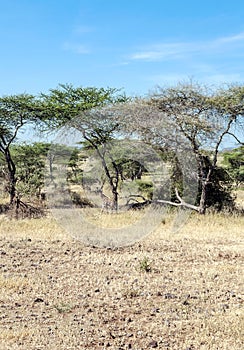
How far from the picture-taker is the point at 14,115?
12.8 meters

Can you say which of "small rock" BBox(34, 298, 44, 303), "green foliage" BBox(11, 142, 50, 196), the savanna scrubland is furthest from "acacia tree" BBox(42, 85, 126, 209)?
"small rock" BBox(34, 298, 44, 303)

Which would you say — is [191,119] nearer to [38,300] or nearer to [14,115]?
[14,115]

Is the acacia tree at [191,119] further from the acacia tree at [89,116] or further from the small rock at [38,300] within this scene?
the small rock at [38,300]

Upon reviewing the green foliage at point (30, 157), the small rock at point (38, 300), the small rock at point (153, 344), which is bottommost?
the small rock at point (153, 344)

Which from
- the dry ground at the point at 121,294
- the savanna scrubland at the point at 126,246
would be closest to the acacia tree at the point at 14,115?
the savanna scrubland at the point at 126,246

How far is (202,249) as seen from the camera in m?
7.07

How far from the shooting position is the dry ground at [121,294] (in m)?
3.47

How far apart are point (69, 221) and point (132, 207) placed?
3.04 m

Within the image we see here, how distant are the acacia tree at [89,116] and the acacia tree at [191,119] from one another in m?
1.06

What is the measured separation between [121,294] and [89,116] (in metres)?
7.98

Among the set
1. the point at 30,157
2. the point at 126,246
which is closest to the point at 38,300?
the point at 126,246

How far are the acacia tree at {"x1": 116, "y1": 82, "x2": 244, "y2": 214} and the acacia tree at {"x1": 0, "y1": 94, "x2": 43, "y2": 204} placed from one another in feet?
11.0

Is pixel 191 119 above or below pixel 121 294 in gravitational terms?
above

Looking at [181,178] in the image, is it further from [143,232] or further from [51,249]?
[51,249]
